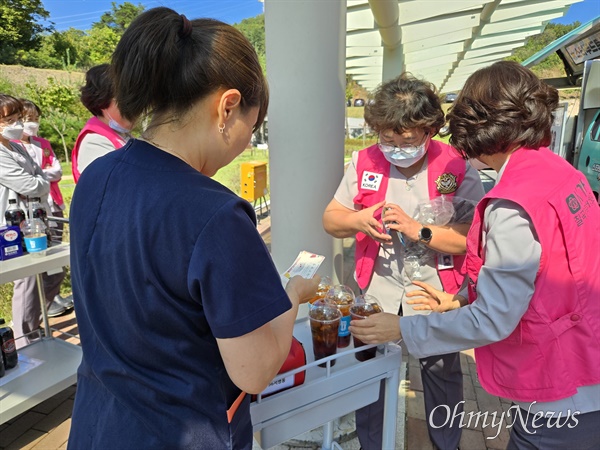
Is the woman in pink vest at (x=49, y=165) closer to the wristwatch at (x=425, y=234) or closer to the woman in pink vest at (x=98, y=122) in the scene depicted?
the woman in pink vest at (x=98, y=122)

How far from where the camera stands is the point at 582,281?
1.18 metres

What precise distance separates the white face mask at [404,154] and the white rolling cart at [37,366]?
83.7 inches

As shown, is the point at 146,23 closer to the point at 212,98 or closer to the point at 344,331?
the point at 212,98

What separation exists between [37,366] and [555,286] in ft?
9.89

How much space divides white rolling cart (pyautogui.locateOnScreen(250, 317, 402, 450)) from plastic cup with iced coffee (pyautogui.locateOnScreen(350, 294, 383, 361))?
3cm

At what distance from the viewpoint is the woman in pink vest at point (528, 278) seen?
1157 mm

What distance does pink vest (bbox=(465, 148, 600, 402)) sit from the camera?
1.15 m

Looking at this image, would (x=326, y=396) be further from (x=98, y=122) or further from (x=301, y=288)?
(x=98, y=122)

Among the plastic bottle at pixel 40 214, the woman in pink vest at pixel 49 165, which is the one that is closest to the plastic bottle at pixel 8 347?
the plastic bottle at pixel 40 214

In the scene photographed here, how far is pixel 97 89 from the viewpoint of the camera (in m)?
2.65

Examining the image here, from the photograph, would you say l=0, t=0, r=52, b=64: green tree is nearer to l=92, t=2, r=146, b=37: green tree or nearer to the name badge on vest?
l=92, t=2, r=146, b=37: green tree

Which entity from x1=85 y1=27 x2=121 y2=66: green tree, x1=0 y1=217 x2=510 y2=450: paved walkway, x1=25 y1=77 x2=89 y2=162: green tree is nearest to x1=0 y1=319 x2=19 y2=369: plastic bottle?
x1=0 y1=217 x2=510 y2=450: paved walkway

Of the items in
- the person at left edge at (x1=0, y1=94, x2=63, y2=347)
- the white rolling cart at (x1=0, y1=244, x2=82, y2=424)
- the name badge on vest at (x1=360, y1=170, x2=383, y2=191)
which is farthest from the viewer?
the person at left edge at (x1=0, y1=94, x2=63, y2=347)

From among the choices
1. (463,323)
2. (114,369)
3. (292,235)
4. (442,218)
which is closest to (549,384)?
(463,323)
